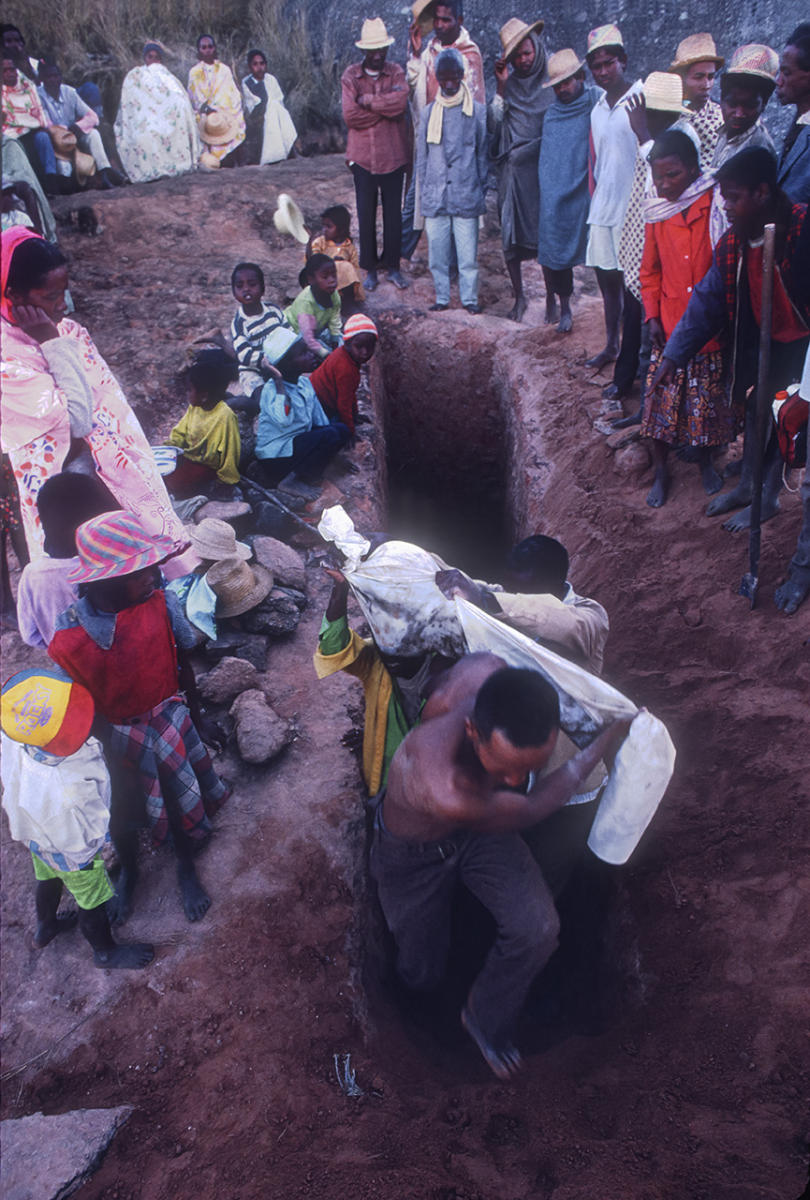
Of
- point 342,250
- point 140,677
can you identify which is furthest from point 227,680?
point 342,250

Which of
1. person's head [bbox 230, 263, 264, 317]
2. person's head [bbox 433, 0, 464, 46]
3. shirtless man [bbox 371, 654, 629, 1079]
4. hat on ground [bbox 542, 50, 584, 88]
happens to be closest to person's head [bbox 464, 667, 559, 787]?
shirtless man [bbox 371, 654, 629, 1079]

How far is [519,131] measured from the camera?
6453 mm

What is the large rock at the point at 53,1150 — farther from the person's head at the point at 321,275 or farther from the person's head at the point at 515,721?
the person's head at the point at 321,275

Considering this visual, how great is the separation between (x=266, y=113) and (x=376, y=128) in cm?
420

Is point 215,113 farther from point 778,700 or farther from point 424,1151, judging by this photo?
point 424,1151

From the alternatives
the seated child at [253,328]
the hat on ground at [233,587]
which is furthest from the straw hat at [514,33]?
the hat on ground at [233,587]

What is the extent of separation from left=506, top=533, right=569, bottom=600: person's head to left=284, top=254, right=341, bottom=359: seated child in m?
3.99

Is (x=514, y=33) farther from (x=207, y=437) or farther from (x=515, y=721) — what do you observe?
(x=515, y=721)

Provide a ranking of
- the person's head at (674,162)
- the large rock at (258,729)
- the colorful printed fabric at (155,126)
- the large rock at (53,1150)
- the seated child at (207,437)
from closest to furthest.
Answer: the large rock at (53,1150), the large rock at (258,729), the person's head at (674,162), the seated child at (207,437), the colorful printed fabric at (155,126)

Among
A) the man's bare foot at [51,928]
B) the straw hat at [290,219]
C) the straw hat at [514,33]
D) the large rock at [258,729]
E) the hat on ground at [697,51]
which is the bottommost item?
the man's bare foot at [51,928]

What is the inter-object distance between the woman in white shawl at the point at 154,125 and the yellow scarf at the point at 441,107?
4363mm

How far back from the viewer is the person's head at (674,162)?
376cm

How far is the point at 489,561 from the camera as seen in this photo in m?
7.28

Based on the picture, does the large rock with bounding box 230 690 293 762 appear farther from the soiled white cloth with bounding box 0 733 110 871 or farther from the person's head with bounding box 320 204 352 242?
the person's head with bounding box 320 204 352 242
